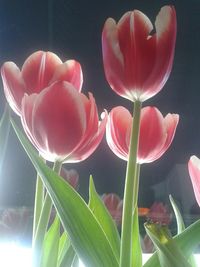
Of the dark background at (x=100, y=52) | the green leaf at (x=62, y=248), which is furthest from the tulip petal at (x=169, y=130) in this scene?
the dark background at (x=100, y=52)

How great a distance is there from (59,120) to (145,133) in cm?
9

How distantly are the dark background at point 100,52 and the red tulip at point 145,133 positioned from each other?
1.96ft

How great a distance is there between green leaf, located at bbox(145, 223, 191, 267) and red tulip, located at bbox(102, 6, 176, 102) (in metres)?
0.10

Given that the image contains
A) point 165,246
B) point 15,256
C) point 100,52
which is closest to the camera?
point 165,246

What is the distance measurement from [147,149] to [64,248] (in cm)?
10

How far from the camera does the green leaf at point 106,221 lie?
1.12ft

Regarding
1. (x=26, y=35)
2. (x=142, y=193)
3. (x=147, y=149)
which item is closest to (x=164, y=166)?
(x=142, y=193)

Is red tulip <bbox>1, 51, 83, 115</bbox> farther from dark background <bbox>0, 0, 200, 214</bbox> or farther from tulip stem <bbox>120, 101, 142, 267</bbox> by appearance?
dark background <bbox>0, 0, 200, 214</bbox>

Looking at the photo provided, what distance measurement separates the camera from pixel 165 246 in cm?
25

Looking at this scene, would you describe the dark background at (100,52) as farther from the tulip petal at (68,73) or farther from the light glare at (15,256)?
the tulip petal at (68,73)

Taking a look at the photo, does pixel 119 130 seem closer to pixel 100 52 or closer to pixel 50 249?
pixel 50 249

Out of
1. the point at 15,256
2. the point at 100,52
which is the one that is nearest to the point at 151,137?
the point at 15,256

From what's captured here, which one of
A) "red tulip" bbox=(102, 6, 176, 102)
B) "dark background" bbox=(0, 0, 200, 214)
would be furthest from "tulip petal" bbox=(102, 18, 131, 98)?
"dark background" bbox=(0, 0, 200, 214)

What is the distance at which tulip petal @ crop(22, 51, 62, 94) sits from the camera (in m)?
0.34
